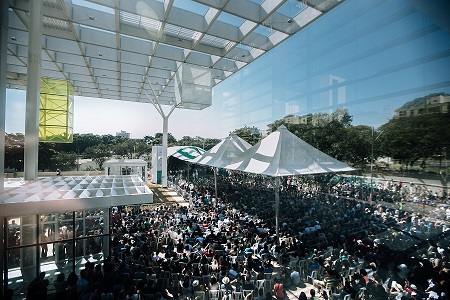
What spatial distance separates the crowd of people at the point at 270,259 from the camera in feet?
16.4

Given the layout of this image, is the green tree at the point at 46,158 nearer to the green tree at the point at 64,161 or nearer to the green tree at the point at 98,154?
the green tree at the point at 64,161

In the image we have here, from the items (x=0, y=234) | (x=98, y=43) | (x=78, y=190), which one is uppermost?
(x=98, y=43)

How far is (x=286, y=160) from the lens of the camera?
9.12 metres

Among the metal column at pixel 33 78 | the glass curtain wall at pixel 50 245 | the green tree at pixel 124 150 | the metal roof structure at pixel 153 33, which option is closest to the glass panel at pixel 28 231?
the glass curtain wall at pixel 50 245

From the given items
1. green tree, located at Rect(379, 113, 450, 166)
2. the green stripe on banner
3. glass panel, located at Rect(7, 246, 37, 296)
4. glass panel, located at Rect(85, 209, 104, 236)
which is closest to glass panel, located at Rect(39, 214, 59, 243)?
glass panel, located at Rect(7, 246, 37, 296)

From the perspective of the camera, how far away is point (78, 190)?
6156mm

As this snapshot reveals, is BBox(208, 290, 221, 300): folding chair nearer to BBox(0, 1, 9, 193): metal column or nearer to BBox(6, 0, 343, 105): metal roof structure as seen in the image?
BBox(0, 1, 9, 193): metal column

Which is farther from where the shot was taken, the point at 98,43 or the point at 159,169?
the point at 159,169

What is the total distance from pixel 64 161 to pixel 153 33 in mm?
33167

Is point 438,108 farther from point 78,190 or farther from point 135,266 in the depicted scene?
point 78,190

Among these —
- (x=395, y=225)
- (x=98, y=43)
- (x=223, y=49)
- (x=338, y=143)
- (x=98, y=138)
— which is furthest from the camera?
(x=98, y=138)

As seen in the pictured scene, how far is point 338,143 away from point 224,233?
59.1 ft

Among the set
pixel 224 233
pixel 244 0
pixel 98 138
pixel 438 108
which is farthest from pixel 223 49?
pixel 98 138

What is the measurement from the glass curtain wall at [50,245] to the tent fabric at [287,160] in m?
6.05
